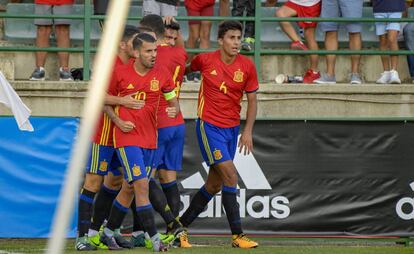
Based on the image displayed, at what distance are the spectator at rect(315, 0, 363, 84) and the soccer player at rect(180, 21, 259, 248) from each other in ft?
9.47

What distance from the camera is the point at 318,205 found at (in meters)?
11.8

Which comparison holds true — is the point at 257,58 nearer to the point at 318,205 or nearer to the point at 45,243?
the point at 318,205

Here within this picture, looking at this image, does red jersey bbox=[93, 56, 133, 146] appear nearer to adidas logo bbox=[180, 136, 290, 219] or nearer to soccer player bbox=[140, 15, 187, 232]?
soccer player bbox=[140, 15, 187, 232]

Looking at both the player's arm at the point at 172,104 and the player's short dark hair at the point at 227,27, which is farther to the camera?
the player's short dark hair at the point at 227,27

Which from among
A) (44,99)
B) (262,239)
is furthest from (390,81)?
(44,99)

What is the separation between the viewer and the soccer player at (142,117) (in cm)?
909

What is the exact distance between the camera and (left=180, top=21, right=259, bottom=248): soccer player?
10039mm

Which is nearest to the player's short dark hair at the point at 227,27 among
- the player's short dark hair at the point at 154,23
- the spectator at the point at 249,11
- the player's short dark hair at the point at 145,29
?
the player's short dark hair at the point at 154,23

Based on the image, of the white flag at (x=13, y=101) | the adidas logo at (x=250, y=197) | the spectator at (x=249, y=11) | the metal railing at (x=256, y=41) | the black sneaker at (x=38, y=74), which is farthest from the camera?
the spectator at (x=249, y=11)

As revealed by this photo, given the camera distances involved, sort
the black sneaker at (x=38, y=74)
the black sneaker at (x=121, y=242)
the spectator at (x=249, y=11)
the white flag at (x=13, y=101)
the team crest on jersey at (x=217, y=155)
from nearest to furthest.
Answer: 1. the black sneaker at (x=121, y=242)
2. the team crest on jersey at (x=217, y=155)
3. the white flag at (x=13, y=101)
4. the black sneaker at (x=38, y=74)
5. the spectator at (x=249, y=11)

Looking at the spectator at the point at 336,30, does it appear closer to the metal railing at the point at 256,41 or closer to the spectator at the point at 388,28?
the spectator at the point at 388,28

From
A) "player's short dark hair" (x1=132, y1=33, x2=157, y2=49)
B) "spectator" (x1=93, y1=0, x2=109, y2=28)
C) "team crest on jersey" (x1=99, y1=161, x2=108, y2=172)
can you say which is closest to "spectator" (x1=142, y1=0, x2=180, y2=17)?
"spectator" (x1=93, y1=0, x2=109, y2=28)

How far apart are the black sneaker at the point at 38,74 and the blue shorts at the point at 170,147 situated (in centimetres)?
286

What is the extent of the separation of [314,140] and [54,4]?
3.88 metres
